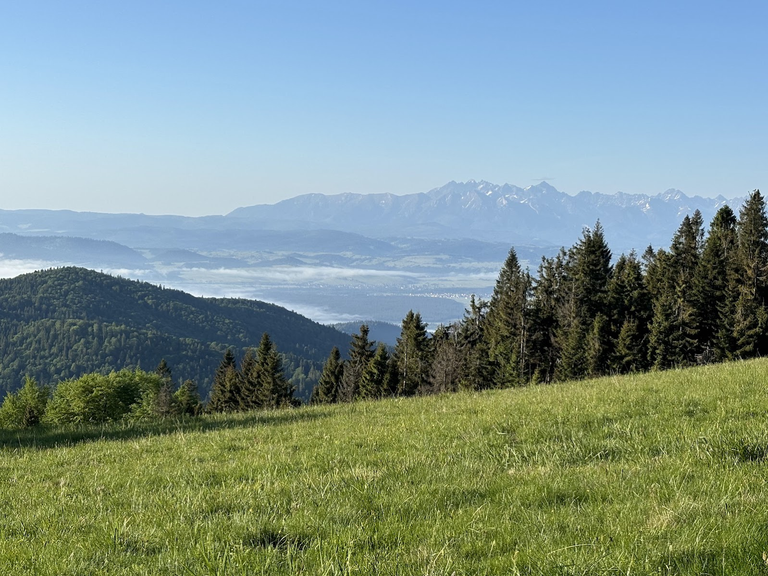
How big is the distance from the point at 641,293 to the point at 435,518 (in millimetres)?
73871

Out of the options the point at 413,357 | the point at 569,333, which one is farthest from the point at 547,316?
the point at 413,357

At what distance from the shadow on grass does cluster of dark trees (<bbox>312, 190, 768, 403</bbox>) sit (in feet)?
152

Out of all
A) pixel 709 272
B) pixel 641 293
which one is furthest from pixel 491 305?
pixel 709 272

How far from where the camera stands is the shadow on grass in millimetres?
15734

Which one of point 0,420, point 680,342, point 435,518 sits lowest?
point 0,420

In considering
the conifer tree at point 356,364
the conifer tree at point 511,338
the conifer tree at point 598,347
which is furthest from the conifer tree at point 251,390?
the conifer tree at point 598,347

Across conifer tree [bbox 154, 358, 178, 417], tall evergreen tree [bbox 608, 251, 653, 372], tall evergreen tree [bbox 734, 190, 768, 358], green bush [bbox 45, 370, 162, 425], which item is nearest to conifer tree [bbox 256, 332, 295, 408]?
conifer tree [bbox 154, 358, 178, 417]

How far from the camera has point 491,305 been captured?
9662cm

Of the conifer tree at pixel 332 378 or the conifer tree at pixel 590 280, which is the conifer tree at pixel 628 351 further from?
the conifer tree at pixel 332 378

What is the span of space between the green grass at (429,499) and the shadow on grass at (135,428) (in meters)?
2.49

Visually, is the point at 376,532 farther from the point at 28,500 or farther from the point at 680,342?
the point at 680,342

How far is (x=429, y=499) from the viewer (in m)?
7.13

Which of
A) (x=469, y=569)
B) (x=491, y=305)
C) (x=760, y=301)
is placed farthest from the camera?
(x=491, y=305)

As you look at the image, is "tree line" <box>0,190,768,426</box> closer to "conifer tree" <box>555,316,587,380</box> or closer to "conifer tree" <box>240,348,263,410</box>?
"conifer tree" <box>555,316,587,380</box>
